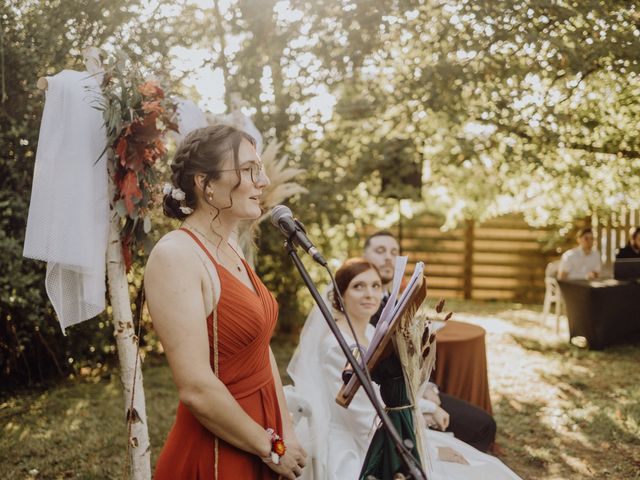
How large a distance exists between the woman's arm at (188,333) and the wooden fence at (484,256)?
1024 cm

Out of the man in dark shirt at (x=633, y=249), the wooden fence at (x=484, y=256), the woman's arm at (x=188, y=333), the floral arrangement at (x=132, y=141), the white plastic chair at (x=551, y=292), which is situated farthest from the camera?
the wooden fence at (x=484, y=256)

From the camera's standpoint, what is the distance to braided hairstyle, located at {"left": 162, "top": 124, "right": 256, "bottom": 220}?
171cm

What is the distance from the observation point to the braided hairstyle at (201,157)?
171 centimetres

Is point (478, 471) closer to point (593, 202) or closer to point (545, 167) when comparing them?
point (545, 167)

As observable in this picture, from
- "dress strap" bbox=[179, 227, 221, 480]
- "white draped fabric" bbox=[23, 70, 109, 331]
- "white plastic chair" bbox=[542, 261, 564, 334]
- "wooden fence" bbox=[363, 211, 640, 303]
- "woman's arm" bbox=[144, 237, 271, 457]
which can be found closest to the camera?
"woman's arm" bbox=[144, 237, 271, 457]

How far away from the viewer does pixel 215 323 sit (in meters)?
1.62

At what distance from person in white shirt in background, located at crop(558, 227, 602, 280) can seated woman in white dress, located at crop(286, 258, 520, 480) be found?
6.25m

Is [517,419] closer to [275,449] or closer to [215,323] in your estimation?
[275,449]

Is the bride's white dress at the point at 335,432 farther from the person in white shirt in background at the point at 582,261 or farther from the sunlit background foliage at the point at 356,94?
the person in white shirt in background at the point at 582,261

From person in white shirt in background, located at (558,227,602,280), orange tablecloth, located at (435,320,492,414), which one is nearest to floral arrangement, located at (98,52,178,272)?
orange tablecloth, located at (435,320,492,414)

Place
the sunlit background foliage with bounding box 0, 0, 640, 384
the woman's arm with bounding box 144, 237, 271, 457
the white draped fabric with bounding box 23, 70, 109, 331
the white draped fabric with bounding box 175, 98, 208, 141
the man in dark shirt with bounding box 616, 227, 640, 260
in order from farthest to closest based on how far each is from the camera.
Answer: the man in dark shirt with bounding box 616, 227, 640, 260 → the sunlit background foliage with bounding box 0, 0, 640, 384 → the white draped fabric with bounding box 175, 98, 208, 141 → the white draped fabric with bounding box 23, 70, 109, 331 → the woman's arm with bounding box 144, 237, 271, 457

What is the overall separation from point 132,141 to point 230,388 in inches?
59.8

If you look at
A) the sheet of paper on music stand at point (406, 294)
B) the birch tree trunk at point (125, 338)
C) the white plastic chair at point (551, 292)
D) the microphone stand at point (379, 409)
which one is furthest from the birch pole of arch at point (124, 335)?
the white plastic chair at point (551, 292)

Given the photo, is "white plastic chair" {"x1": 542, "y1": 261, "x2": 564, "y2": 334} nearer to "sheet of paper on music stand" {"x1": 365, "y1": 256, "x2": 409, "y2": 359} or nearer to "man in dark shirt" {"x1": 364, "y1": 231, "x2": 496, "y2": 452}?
"man in dark shirt" {"x1": 364, "y1": 231, "x2": 496, "y2": 452}
